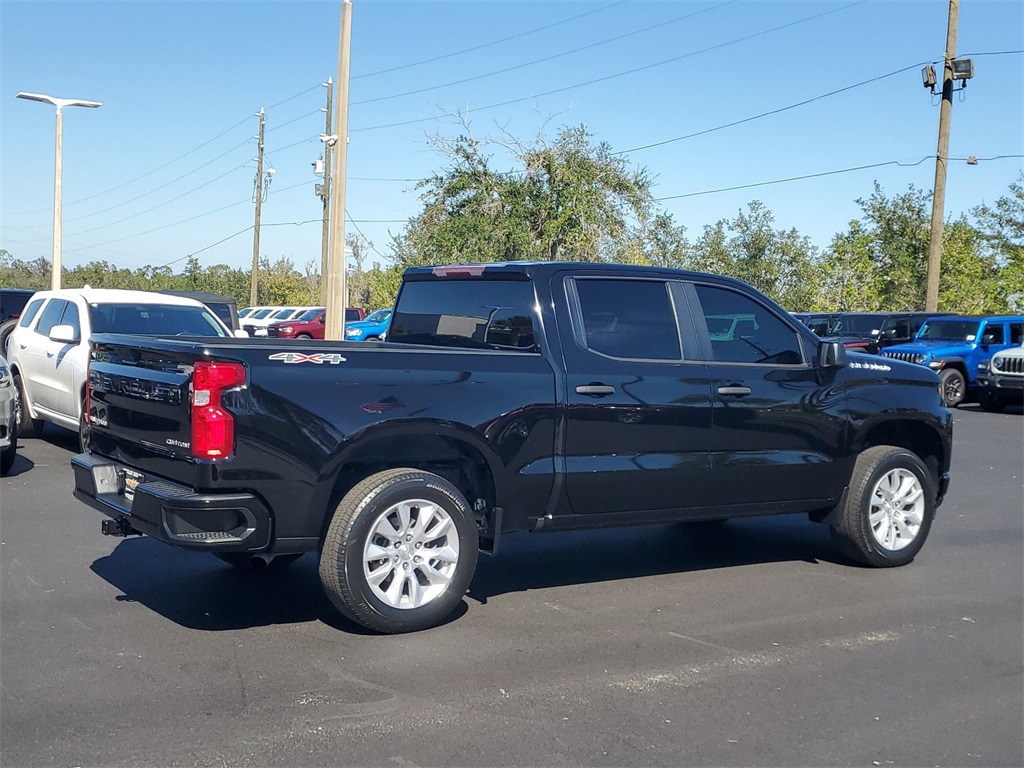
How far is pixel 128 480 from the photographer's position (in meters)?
5.88

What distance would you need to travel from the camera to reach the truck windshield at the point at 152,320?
1144cm

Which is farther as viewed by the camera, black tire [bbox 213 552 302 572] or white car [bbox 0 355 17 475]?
white car [bbox 0 355 17 475]

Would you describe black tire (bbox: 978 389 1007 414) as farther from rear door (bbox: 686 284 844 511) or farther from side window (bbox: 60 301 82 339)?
side window (bbox: 60 301 82 339)

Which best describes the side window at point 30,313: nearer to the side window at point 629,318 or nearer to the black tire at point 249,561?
the black tire at point 249,561

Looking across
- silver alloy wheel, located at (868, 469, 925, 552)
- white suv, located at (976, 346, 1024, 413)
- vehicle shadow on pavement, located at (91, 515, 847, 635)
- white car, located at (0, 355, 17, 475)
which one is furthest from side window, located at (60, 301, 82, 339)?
white suv, located at (976, 346, 1024, 413)

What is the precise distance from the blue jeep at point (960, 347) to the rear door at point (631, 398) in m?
16.9

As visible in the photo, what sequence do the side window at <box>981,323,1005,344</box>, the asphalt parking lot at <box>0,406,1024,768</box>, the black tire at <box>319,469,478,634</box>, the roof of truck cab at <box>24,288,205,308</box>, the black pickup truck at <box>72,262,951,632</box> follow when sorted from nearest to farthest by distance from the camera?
the asphalt parking lot at <box>0,406,1024,768</box>, the black pickup truck at <box>72,262,951,632</box>, the black tire at <box>319,469,478,634</box>, the roof of truck cab at <box>24,288,205,308</box>, the side window at <box>981,323,1005,344</box>

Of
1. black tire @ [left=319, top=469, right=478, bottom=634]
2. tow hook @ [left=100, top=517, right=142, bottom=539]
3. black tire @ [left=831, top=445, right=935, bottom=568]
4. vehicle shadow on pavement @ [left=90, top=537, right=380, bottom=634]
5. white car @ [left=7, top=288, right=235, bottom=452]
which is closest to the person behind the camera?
black tire @ [left=319, top=469, right=478, bottom=634]

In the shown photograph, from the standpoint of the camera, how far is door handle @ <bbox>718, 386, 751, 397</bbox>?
6.72 metres

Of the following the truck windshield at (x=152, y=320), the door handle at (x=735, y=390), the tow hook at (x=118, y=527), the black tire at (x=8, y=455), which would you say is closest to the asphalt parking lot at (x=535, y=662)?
the tow hook at (x=118, y=527)

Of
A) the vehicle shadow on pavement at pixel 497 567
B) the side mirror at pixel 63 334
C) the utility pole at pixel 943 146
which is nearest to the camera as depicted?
the vehicle shadow on pavement at pixel 497 567

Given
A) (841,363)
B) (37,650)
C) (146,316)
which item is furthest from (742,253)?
(37,650)

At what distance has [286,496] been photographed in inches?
211

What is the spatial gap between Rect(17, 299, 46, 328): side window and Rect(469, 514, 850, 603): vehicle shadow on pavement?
24.2 ft
